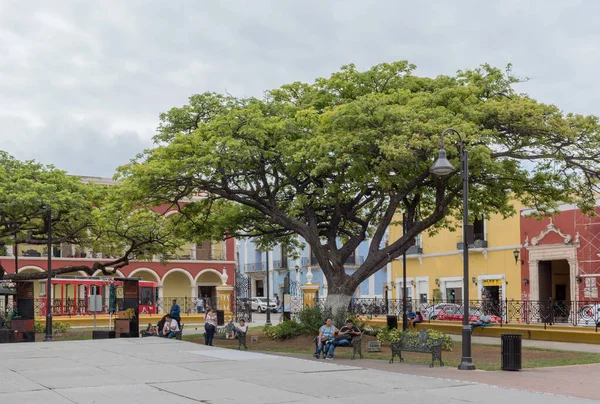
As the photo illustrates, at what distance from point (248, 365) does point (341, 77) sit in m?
11.1

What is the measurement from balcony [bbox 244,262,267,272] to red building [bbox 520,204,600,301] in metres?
33.3

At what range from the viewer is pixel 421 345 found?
18516 millimetres

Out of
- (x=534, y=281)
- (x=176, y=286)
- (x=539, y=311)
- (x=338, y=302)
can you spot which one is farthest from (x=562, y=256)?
(x=176, y=286)

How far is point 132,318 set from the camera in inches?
1109

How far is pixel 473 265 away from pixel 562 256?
7107 mm

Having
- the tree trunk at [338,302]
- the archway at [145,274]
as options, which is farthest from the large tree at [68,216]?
the archway at [145,274]

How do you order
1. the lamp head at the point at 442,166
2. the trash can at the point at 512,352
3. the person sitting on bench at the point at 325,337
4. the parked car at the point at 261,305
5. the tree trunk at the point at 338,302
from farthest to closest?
the parked car at the point at 261,305
the tree trunk at the point at 338,302
the person sitting on bench at the point at 325,337
the trash can at the point at 512,352
the lamp head at the point at 442,166

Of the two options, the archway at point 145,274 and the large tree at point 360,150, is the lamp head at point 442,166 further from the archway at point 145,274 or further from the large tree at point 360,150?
the archway at point 145,274

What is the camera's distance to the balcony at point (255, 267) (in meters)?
70.9

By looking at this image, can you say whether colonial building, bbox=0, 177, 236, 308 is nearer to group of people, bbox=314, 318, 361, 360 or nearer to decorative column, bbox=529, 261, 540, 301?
decorative column, bbox=529, 261, 540, 301

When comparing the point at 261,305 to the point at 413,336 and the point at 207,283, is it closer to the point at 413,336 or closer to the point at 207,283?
the point at 207,283

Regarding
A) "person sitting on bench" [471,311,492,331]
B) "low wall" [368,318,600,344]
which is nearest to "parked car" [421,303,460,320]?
"person sitting on bench" [471,311,492,331]

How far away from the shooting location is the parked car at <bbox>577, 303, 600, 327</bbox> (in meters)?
30.3

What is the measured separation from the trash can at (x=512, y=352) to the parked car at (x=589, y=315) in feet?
46.7
